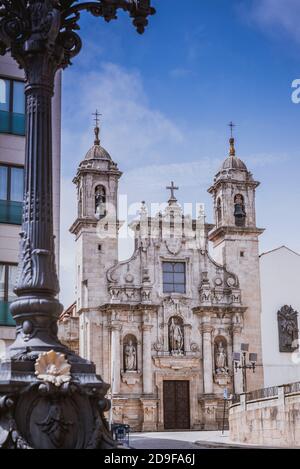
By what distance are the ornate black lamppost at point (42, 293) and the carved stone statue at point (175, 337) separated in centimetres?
3470

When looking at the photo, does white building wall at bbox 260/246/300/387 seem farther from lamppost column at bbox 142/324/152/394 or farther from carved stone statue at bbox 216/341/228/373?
lamppost column at bbox 142/324/152/394

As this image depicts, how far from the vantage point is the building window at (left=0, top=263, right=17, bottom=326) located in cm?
2107

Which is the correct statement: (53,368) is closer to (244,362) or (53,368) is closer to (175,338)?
(244,362)

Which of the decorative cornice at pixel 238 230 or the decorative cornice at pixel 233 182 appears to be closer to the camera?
the decorative cornice at pixel 238 230

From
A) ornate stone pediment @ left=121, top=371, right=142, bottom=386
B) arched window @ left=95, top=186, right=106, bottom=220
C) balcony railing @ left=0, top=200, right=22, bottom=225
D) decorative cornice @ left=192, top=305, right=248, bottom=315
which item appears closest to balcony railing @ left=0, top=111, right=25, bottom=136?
balcony railing @ left=0, top=200, right=22, bottom=225

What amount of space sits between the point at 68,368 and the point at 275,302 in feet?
126

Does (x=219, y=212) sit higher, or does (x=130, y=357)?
(x=219, y=212)

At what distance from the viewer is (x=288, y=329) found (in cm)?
4447

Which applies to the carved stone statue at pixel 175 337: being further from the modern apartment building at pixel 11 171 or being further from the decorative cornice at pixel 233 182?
the modern apartment building at pixel 11 171

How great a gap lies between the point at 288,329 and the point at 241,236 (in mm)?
5800

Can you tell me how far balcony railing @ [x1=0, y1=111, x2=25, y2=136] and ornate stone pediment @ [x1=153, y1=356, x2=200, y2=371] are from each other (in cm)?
2217

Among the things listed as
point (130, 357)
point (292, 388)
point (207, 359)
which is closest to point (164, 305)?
point (130, 357)

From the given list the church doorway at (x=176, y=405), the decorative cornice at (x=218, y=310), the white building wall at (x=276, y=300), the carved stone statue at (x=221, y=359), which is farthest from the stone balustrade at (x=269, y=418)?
the white building wall at (x=276, y=300)

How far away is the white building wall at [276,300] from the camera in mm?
43875
